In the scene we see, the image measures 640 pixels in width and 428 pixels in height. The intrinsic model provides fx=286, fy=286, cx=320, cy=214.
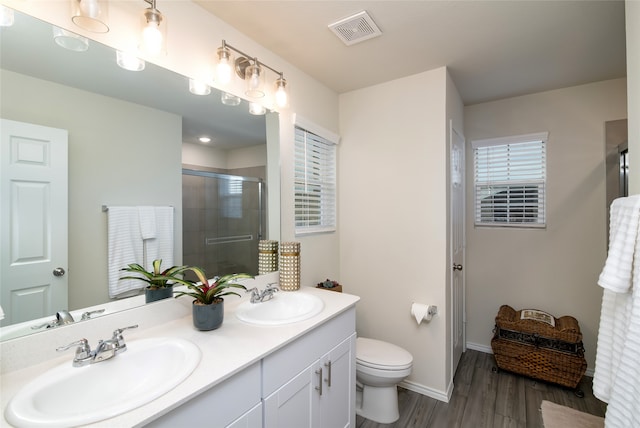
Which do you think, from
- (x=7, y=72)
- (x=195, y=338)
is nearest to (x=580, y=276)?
(x=195, y=338)

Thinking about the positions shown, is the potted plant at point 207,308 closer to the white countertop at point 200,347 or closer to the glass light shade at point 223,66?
the white countertop at point 200,347

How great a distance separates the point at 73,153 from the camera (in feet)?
3.59

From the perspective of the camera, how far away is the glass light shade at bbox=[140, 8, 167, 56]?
1184 millimetres

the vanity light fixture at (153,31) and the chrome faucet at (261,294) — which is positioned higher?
the vanity light fixture at (153,31)

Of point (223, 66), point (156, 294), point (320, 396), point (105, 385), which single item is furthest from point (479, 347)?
point (223, 66)

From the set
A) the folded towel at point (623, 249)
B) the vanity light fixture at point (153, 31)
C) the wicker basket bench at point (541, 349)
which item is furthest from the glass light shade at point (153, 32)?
the wicker basket bench at point (541, 349)

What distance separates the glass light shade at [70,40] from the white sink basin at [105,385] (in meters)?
1.14

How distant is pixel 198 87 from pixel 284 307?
1319 millimetres

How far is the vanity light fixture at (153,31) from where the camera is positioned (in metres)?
1.18

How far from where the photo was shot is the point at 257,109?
183cm

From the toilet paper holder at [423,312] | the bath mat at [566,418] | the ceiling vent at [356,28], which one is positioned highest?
the ceiling vent at [356,28]

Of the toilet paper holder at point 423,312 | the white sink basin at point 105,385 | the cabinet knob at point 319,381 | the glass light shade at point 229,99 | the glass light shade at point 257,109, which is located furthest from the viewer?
the toilet paper holder at point 423,312

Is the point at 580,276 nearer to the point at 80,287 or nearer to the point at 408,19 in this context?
the point at 408,19

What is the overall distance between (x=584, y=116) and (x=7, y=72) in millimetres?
3633
